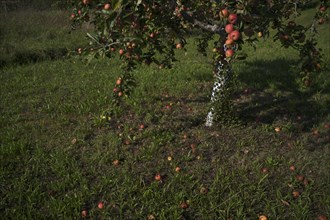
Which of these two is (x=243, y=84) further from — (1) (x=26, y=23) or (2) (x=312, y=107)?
(1) (x=26, y=23)

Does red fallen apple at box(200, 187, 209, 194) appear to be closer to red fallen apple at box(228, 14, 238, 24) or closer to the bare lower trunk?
the bare lower trunk

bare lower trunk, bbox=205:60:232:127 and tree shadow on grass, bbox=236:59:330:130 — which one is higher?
bare lower trunk, bbox=205:60:232:127

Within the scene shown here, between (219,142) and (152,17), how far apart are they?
2168 mm

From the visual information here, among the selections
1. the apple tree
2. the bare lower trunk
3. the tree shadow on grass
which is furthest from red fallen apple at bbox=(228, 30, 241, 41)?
the tree shadow on grass

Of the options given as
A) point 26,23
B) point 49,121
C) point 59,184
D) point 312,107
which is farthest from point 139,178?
point 26,23

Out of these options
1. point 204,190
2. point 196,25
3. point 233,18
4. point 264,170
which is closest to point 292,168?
point 264,170

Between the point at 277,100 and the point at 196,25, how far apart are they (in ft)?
8.67

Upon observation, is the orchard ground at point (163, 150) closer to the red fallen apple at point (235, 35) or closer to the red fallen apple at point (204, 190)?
the red fallen apple at point (204, 190)

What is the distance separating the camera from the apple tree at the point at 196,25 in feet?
6.38

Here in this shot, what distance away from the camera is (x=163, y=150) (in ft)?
13.4

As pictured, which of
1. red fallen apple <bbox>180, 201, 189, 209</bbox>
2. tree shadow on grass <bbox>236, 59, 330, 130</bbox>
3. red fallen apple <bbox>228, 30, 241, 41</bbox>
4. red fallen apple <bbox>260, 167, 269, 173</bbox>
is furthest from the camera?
tree shadow on grass <bbox>236, 59, 330, 130</bbox>

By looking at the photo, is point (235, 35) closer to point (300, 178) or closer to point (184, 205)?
point (184, 205)

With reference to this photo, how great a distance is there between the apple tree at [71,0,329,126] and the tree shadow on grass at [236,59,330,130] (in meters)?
1.19

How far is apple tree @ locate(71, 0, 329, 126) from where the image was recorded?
6.38ft
